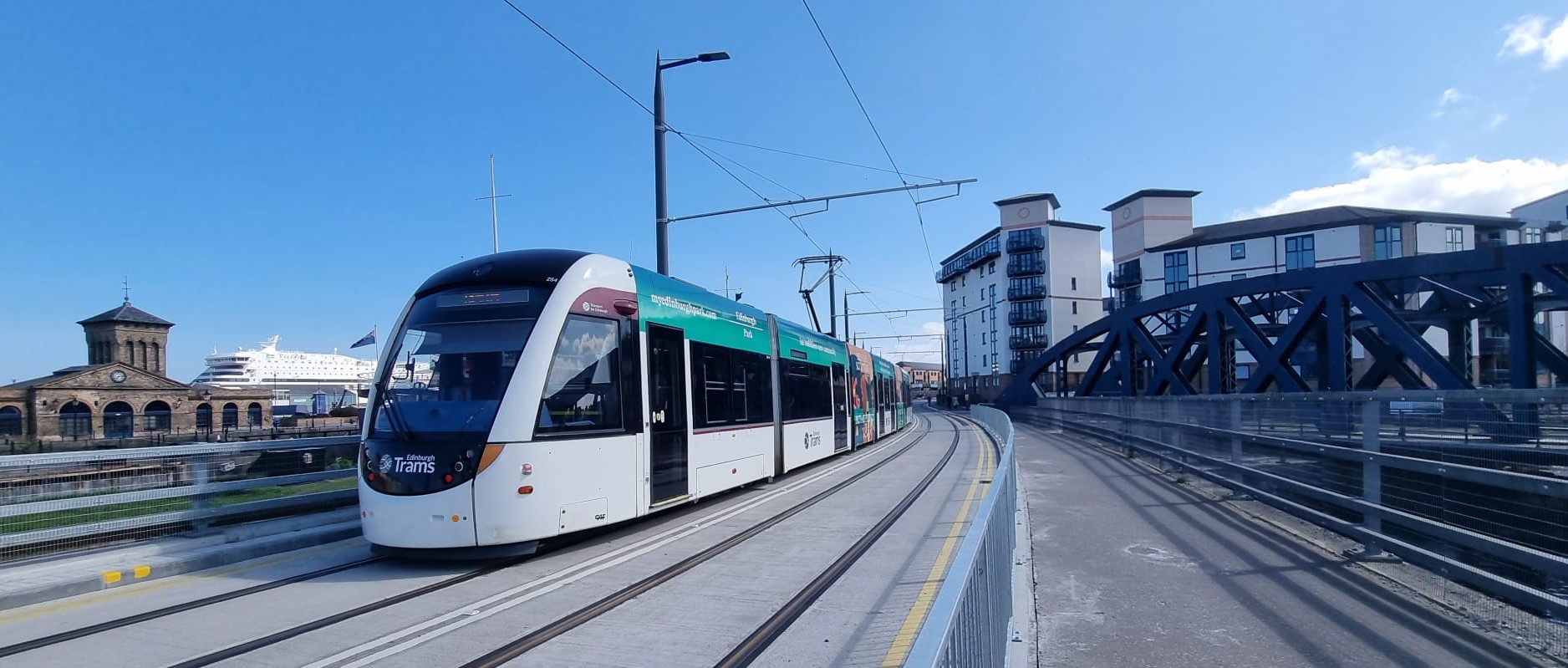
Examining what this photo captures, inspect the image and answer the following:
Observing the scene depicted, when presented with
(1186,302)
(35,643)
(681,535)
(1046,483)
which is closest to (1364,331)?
(1186,302)

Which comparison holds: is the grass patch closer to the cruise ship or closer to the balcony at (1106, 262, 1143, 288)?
the balcony at (1106, 262, 1143, 288)

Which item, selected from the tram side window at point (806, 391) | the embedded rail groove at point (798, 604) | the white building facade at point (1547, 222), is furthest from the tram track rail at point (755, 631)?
the white building facade at point (1547, 222)

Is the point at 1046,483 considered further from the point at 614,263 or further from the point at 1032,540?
the point at 614,263

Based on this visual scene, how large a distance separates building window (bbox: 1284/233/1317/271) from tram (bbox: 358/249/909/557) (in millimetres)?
60400

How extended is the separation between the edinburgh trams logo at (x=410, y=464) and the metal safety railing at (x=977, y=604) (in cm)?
527

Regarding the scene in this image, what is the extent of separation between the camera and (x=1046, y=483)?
1463 cm

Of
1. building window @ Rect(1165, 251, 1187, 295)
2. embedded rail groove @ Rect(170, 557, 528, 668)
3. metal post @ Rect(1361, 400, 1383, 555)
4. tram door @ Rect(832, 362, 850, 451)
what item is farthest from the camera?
building window @ Rect(1165, 251, 1187, 295)

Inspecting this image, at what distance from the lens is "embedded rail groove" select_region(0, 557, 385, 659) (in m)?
5.72

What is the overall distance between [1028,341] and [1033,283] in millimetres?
5506

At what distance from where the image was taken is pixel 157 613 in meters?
6.48

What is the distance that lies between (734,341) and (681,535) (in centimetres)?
394

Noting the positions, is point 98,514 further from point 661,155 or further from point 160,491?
point 661,155

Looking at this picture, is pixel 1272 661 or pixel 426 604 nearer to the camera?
pixel 1272 661

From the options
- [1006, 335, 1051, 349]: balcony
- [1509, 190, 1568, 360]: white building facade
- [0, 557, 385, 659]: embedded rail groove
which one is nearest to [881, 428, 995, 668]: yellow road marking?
[0, 557, 385, 659]: embedded rail groove
